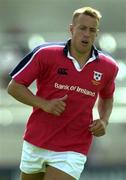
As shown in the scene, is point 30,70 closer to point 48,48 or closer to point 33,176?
point 48,48

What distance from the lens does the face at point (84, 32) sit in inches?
211

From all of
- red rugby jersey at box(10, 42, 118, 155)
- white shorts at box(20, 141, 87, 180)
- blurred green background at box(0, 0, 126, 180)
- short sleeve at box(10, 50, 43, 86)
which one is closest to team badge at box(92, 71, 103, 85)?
red rugby jersey at box(10, 42, 118, 155)

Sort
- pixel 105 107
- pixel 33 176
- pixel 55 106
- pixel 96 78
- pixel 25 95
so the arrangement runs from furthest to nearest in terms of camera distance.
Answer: pixel 105 107
pixel 33 176
pixel 96 78
pixel 25 95
pixel 55 106

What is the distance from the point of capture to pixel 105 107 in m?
5.72

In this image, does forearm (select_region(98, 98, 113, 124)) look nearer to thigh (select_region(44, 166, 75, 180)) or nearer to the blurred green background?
thigh (select_region(44, 166, 75, 180))

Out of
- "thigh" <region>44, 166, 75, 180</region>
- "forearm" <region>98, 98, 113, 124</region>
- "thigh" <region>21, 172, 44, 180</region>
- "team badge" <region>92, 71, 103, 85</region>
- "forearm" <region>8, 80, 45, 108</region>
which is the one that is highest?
"team badge" <region>92, 71, 103, 85</region>

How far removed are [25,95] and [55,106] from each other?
0.87 ft

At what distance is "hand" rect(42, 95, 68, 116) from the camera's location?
5129 mm

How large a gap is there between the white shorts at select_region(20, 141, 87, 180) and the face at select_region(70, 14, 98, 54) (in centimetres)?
71

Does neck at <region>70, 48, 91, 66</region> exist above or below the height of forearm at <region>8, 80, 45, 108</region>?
above

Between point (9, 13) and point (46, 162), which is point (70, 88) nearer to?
point (46, 162)

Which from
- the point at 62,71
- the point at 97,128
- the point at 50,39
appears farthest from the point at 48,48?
the point at 50,39

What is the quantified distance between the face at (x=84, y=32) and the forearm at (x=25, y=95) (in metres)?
0.45

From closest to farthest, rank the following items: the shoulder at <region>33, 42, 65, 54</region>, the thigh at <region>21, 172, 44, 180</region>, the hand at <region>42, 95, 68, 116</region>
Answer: the hand at <region>42, 95, 68, 116</region> → the shoulder at <region>33, 42, 65, 54</region> → the thigh at <region>21, 172, 44, 180</region>
